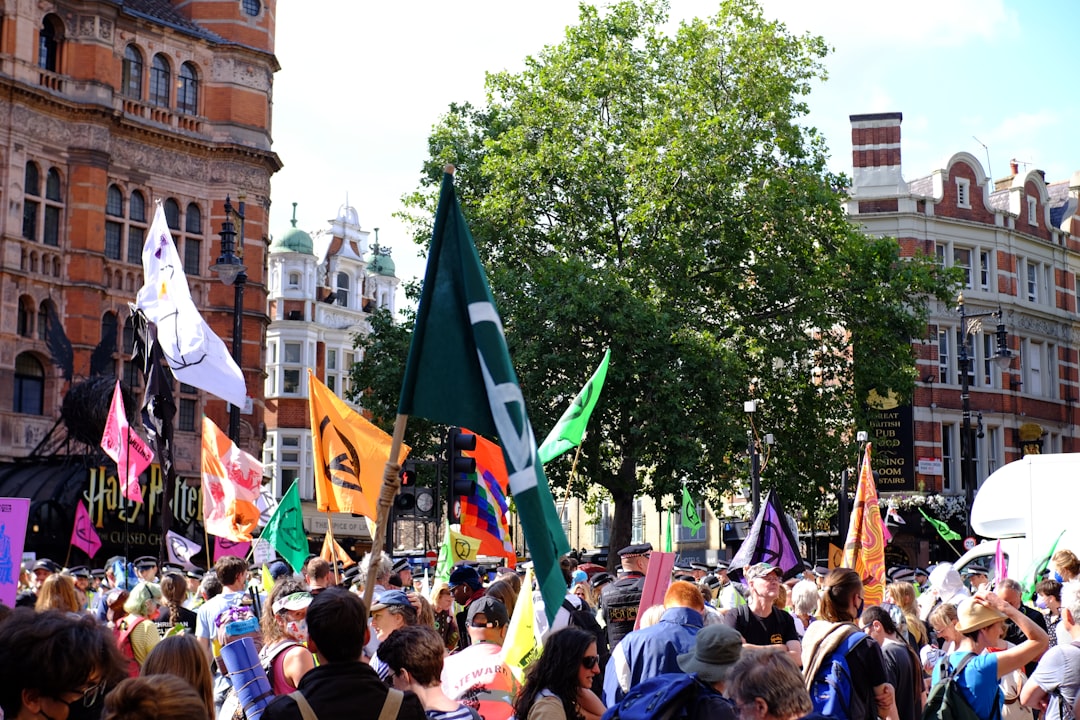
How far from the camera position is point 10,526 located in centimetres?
979

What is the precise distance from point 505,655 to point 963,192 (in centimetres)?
4569

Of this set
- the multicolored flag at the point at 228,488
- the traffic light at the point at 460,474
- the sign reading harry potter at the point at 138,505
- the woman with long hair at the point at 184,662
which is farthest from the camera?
the sign reading harry potter at the point at 138,505

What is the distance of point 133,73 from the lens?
128 ft

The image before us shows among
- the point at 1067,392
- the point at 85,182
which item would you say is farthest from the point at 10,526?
the point at 1067,392

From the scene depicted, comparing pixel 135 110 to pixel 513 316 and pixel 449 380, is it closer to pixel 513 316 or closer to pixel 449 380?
pixel 513 316

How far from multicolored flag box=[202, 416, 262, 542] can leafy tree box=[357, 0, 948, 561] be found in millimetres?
16430

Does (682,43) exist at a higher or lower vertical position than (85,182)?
higher

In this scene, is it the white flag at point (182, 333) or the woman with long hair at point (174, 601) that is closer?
the woman with long hair at point (174, 601)

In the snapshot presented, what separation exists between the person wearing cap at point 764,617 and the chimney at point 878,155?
4097 cm

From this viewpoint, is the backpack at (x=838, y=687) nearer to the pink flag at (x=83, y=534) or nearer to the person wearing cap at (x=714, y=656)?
the person wearing cap at (x=714, y=656)

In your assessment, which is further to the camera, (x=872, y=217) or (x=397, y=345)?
(x=872, y=217)

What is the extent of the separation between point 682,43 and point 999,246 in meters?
19.1

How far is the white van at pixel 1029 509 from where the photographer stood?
726 inches

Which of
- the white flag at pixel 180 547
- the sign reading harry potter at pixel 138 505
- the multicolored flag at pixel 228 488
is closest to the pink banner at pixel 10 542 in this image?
the multicolored flag at pixel 228 488
